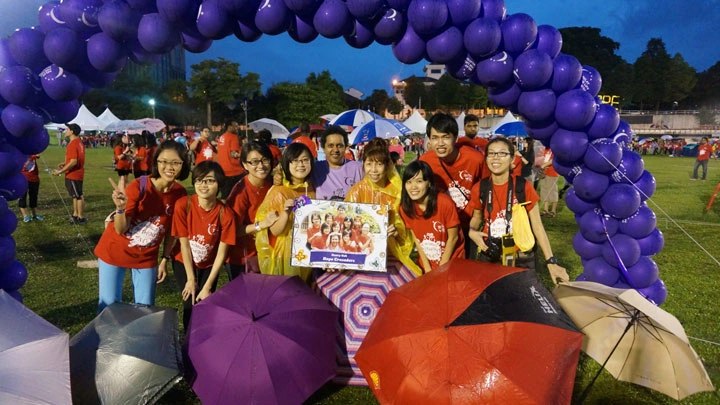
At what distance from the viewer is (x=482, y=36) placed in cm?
396

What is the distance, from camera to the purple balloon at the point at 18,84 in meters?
4.09

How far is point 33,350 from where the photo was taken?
2.60m

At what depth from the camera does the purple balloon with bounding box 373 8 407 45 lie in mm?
4090

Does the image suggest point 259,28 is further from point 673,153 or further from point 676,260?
point 673,153

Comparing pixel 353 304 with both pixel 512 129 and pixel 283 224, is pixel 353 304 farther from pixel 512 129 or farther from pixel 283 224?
pixel 512 129

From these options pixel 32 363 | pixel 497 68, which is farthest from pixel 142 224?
pixel 497 68

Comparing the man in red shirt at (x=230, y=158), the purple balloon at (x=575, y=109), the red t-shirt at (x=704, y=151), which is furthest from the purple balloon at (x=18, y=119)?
the red t-shirt at (x=704, y=151)

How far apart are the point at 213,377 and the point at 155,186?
5.71 ft

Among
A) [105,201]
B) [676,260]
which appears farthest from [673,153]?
[105,201]

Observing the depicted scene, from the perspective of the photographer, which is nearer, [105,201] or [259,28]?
[259,28]

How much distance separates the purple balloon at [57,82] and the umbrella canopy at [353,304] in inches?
115

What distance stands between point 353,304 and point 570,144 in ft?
8.36

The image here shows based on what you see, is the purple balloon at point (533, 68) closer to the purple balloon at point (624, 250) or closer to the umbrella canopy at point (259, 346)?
the purple balloon at point (624, 250)

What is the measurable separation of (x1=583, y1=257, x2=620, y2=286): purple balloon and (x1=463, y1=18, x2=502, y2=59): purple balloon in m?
2.44
